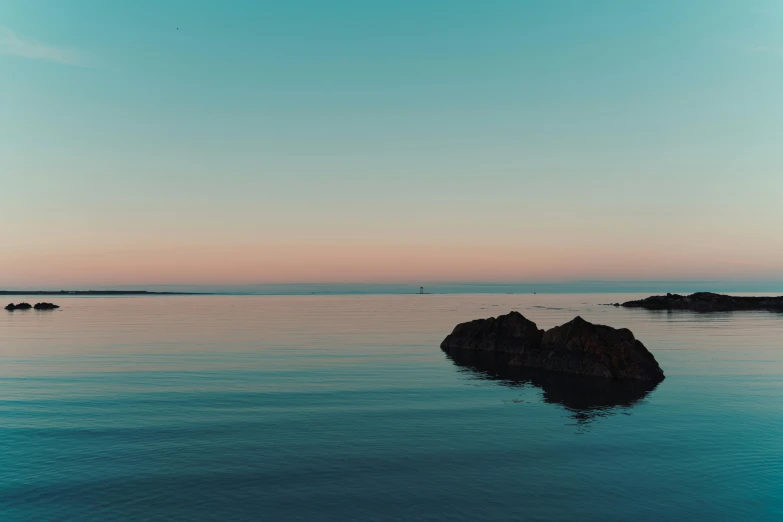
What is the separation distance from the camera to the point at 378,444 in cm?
1752

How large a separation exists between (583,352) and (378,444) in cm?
2035

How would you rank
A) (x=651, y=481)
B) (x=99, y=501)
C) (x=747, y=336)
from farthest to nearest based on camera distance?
(x=747, y=336) → (x=651, y=481) → (x=99, y=501)

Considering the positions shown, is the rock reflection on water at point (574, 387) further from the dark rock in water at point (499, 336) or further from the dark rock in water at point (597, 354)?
the dark rock in water at point (499, 336)

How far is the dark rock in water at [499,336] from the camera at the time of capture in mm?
41938

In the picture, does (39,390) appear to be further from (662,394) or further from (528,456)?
(662,394)

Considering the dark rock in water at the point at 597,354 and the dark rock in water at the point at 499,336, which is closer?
the dark rock in water at the point at 597,354

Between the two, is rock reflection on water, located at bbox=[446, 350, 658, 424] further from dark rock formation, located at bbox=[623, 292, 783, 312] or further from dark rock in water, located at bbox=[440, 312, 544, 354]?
dark rock formation, located at bbox=[623, 292, 783, 312]

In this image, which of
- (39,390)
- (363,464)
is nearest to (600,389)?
→ (363,464)

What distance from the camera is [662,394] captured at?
2683cm

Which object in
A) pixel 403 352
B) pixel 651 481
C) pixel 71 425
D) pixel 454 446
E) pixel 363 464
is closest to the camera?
pixel 651 481

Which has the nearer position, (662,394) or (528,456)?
(528,456)

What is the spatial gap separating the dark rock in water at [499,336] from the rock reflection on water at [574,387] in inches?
Answer: 125

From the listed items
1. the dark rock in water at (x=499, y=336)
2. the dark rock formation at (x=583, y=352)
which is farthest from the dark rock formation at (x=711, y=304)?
the dark rock formation at (x=583, y=352)

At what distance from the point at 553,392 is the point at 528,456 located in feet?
38.2
